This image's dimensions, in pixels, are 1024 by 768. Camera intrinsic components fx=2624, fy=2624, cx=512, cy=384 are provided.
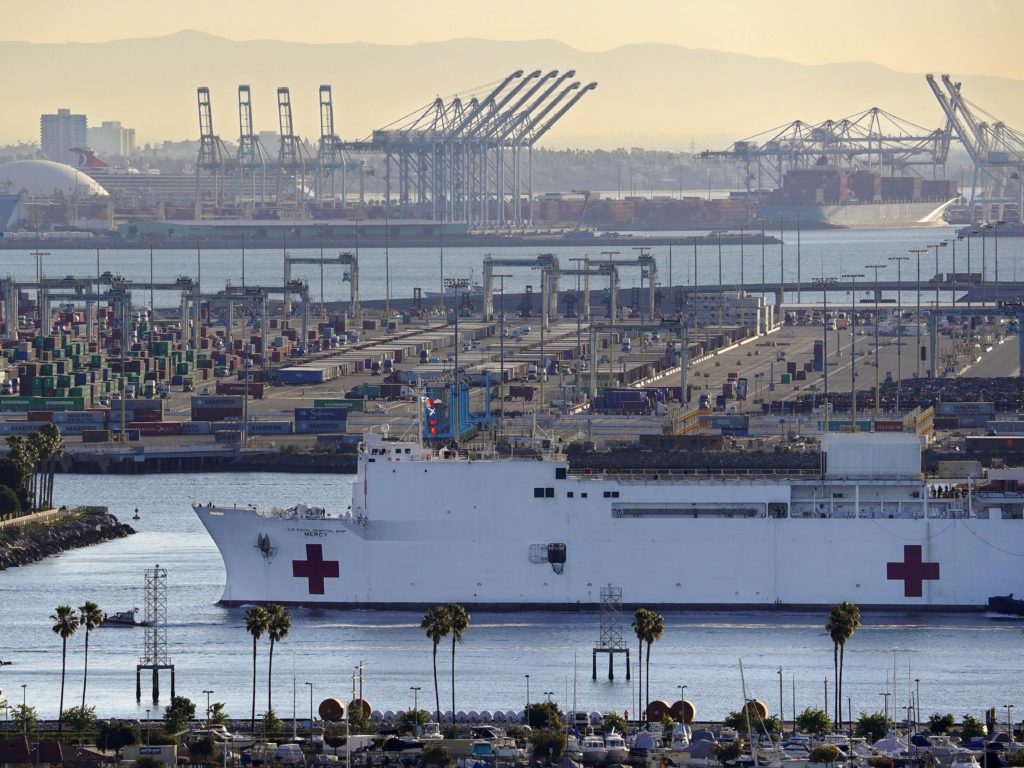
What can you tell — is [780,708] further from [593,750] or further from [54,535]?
[54,535]

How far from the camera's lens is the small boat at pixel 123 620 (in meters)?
29.9

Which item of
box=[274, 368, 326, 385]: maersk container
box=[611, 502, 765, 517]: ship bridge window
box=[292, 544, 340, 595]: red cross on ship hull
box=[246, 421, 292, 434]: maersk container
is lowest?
box=[292, 544, 340, 595]: red cross on ship hull

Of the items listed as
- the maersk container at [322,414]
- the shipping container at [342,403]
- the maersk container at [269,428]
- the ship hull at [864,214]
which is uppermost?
the ship hull at [864,214]

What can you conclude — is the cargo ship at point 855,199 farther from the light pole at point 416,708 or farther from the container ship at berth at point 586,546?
the light pole at point 416,708

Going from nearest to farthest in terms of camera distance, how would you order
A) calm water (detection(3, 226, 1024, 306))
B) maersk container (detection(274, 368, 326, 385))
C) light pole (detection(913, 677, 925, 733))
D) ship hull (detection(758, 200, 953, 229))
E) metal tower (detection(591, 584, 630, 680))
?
light pole (detection(913, 677, 925, 733)) < metal tower (detection(591, 584, 630, 680)) < maersk container (detection(274, 368, 326, 385)) < calm water (detection(3, 226, 1024, 306)) < ship hull (detection(758, 200, 953, 229))

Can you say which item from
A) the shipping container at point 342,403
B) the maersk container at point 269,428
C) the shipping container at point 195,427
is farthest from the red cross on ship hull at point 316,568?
the shipping container at point 342,403

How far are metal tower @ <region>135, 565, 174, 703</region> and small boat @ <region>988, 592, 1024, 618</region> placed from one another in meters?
9.53

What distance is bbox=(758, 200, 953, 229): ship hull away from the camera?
594 ft

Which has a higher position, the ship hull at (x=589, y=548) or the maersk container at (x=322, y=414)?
the maersk container at (x=322, y=414)

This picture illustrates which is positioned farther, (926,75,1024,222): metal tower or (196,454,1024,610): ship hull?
(926,75,1024,222): metal tower

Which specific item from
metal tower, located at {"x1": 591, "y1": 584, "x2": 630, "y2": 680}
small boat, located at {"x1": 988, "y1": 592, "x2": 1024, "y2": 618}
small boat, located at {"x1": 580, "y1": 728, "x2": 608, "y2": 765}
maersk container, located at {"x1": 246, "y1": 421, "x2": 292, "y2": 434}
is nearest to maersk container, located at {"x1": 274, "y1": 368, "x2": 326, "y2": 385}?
maersk container, located at {"x1": 246, "y1": 421, "x2": 292, "y2": 434}

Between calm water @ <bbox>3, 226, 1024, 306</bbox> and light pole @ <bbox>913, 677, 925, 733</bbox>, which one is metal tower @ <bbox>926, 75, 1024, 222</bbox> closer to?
calm water @ <bbox>3, 226, 1024, 306</bbox>

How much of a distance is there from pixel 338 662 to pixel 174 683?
200 cm

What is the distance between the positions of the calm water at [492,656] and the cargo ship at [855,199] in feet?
491
